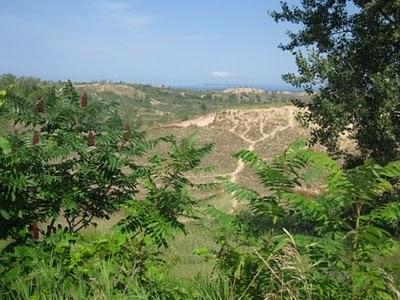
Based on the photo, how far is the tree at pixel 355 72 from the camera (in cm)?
1120

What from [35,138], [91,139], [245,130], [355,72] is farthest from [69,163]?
[245,130]

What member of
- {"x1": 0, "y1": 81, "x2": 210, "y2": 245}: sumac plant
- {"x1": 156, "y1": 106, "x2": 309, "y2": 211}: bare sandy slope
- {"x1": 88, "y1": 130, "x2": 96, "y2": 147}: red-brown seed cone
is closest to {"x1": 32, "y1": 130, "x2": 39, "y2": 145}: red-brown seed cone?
{"x1": 0, "y1": 81, "x2": 210, "y2": 245}: sumac plant

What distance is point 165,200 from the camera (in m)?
4.84

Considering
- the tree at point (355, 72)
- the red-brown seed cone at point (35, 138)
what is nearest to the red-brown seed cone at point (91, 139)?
the red-brown seed cone at point (35, 138)

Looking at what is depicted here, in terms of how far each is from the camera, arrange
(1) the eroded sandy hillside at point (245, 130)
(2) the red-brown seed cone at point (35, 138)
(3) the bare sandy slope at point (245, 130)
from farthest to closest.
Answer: (1) the eroded sandy hillside at point (245, 130) < (3) the bare sandy slope at point (245, 130) < (2) the red-brown seed cone at point (35, 138)

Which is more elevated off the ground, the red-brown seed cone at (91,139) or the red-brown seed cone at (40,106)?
the red-brown seed cone at (40,106)

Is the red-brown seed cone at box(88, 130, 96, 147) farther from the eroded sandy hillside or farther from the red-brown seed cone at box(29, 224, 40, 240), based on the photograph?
the eroded sandy hillside

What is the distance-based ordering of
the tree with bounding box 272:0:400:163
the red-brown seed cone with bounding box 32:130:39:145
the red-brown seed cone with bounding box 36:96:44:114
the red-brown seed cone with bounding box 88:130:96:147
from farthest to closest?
the tree with bounding box 272:0:400:163, the red-brown seed cone with bounding box 36:96:44:114, the red-brown seed cone with bounding box 88:130:96:147, the red-brown seed cone with bounding box 32:130:39:145

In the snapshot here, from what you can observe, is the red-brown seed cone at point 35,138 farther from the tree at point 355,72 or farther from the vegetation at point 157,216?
the tree at point 355,72

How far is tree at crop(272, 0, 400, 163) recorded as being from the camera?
441 inches

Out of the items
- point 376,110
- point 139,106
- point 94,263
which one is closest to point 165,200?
point 94,263

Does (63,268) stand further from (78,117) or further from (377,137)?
(377,137)

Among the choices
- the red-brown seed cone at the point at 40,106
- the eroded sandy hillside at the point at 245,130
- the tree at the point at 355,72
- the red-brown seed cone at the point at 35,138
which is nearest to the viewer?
the red-brown seed cone at the point at 35,138

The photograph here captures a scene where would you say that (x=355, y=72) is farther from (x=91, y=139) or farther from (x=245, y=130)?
(x=245, y=130)
